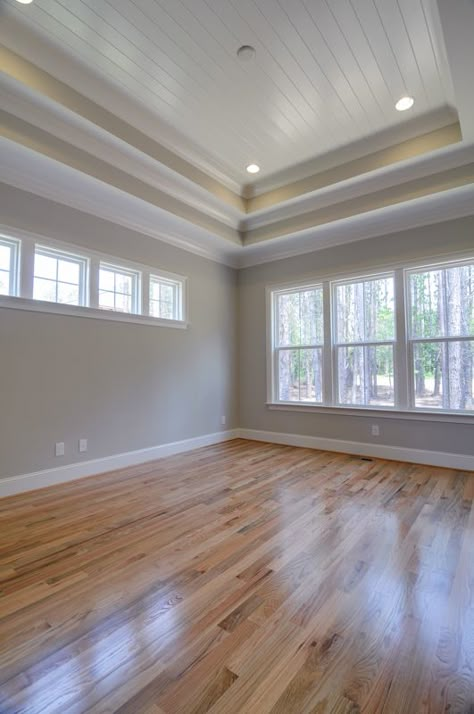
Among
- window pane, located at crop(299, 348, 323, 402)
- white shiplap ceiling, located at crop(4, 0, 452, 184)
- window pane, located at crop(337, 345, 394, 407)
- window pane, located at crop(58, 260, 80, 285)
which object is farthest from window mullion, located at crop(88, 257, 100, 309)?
window pane, located at crop(337, 345, 394, 407)

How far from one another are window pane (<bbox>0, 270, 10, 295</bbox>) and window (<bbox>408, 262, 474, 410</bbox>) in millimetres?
4334

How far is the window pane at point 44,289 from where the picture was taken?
10.9 feet

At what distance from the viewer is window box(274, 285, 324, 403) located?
4.98 meters

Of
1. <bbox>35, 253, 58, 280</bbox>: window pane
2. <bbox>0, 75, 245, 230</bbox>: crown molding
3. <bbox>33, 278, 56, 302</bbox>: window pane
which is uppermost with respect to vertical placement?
<bbox>0, 75, 245, 230</bbox>: crown molding

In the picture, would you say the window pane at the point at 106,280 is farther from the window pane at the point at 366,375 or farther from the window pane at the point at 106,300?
the window pane at the point at 366,375

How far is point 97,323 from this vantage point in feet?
12.4

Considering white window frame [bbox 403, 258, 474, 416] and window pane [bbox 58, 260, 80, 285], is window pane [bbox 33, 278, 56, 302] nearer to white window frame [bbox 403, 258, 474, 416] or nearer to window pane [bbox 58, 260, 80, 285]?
window pane [bbox 58, 260, 80, 285]

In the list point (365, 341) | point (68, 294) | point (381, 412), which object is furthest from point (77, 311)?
point (381, 412)

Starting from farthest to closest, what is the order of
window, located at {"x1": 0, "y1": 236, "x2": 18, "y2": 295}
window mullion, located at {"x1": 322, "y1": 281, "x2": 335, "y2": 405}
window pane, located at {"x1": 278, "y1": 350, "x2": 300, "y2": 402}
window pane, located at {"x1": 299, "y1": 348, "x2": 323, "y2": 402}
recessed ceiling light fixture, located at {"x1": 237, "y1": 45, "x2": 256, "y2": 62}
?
window pane, located at {"x1": 278, "y1": 350, "x2": 300, "y2": 402} < window pane, located at {"x1": 299, "y1": 348, "x2": 323, "y2": 402} < window mullion, located at {"x1": 322, "y1": 281, "x2": 335, "y2": 405} < window, located at {"x1": 0, "y1": 236, "x2": 18, "y2": 295} < recessed ceiling light fixture, located at {"x1": 237, "y1": 45, "x2": 256, "y2": 62}

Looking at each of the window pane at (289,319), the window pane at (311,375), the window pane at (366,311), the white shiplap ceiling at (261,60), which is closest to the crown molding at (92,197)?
the white shiplap ceiling at (261,60)

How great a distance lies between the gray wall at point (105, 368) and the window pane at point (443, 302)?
2731 millimetres

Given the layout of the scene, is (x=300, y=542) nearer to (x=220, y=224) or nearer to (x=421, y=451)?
(x=421, y=451)

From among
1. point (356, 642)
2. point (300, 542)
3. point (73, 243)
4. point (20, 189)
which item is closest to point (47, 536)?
point (300, 542)

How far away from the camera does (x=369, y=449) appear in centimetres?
442
